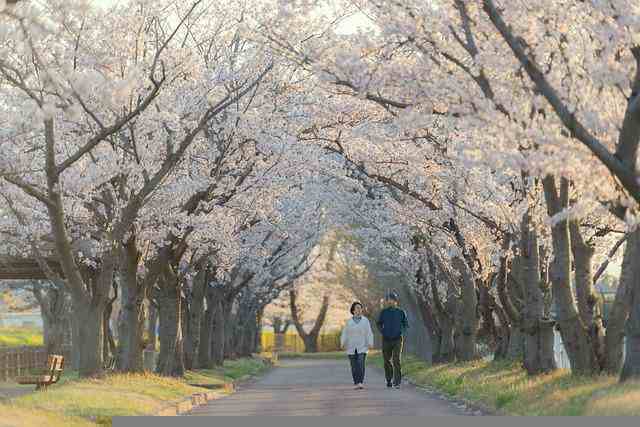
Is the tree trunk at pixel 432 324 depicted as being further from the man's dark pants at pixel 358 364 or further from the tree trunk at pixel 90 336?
the tree trunk at pixel 90 336

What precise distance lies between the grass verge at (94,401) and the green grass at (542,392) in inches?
226

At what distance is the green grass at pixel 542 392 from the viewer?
14.5 metres

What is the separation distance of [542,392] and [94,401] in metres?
7.30

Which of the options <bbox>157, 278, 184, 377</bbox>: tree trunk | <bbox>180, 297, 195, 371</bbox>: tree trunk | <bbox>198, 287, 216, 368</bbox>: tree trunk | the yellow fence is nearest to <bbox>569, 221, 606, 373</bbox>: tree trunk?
<bbox>157, 278, 184, 377</bbox>: tree trunk

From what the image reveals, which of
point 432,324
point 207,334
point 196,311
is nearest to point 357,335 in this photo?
point 196,311

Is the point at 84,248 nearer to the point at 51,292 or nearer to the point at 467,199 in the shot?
the point at 467,199

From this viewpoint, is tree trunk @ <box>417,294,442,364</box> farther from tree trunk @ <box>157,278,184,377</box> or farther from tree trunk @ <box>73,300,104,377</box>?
tree trunk @ <box>73,300,104,377</box>

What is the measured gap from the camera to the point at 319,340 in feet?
342

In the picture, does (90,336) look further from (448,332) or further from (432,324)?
Result: (432,324)

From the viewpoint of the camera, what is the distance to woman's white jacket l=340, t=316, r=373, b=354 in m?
25.7

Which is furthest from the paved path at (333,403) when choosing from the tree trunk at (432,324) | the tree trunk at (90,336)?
the tree trunk at (432,324)

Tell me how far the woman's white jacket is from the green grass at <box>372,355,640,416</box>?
2083 millimetres

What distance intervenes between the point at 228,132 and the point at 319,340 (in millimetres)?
76520

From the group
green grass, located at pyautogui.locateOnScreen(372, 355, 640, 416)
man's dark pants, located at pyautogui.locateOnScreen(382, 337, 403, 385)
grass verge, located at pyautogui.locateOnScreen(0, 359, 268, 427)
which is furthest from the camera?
man's dark pants, located at pyautogui.locateOnScreen(382, 337, 403, 385)
